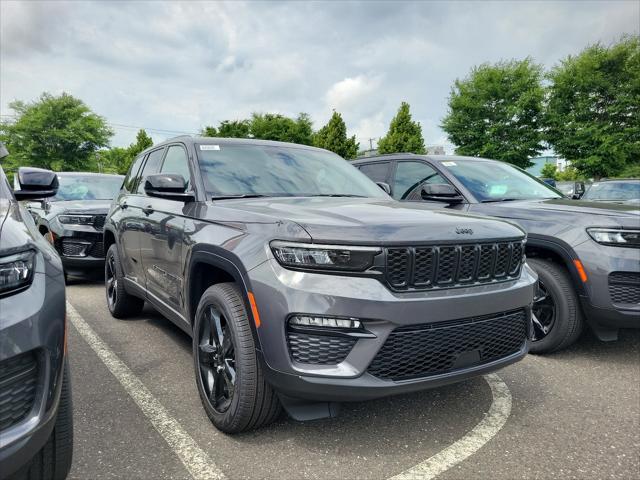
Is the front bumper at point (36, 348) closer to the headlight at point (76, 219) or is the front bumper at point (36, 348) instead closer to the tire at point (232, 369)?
the tire at point (232, 369)

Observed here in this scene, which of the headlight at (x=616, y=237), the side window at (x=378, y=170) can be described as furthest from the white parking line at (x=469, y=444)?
the side window at (x=378, y=170)

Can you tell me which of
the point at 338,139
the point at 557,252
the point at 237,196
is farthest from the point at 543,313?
the point at 338,139

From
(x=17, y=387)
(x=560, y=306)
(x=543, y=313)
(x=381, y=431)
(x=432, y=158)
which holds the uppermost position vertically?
(x=432, y=158)

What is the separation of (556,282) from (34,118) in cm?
5020

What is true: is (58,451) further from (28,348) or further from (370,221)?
(370,221)

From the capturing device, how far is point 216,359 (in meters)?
2.62

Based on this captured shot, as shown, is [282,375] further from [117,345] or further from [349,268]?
[117,345]

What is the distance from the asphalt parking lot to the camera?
7.30ft

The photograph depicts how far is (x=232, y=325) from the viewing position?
7.68 ft

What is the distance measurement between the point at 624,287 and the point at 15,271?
147 inches

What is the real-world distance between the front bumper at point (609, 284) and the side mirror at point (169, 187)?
294 centimetres

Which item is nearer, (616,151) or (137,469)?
(137,469)

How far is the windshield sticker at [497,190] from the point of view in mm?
4452

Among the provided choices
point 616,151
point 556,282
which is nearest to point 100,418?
point 556,282
